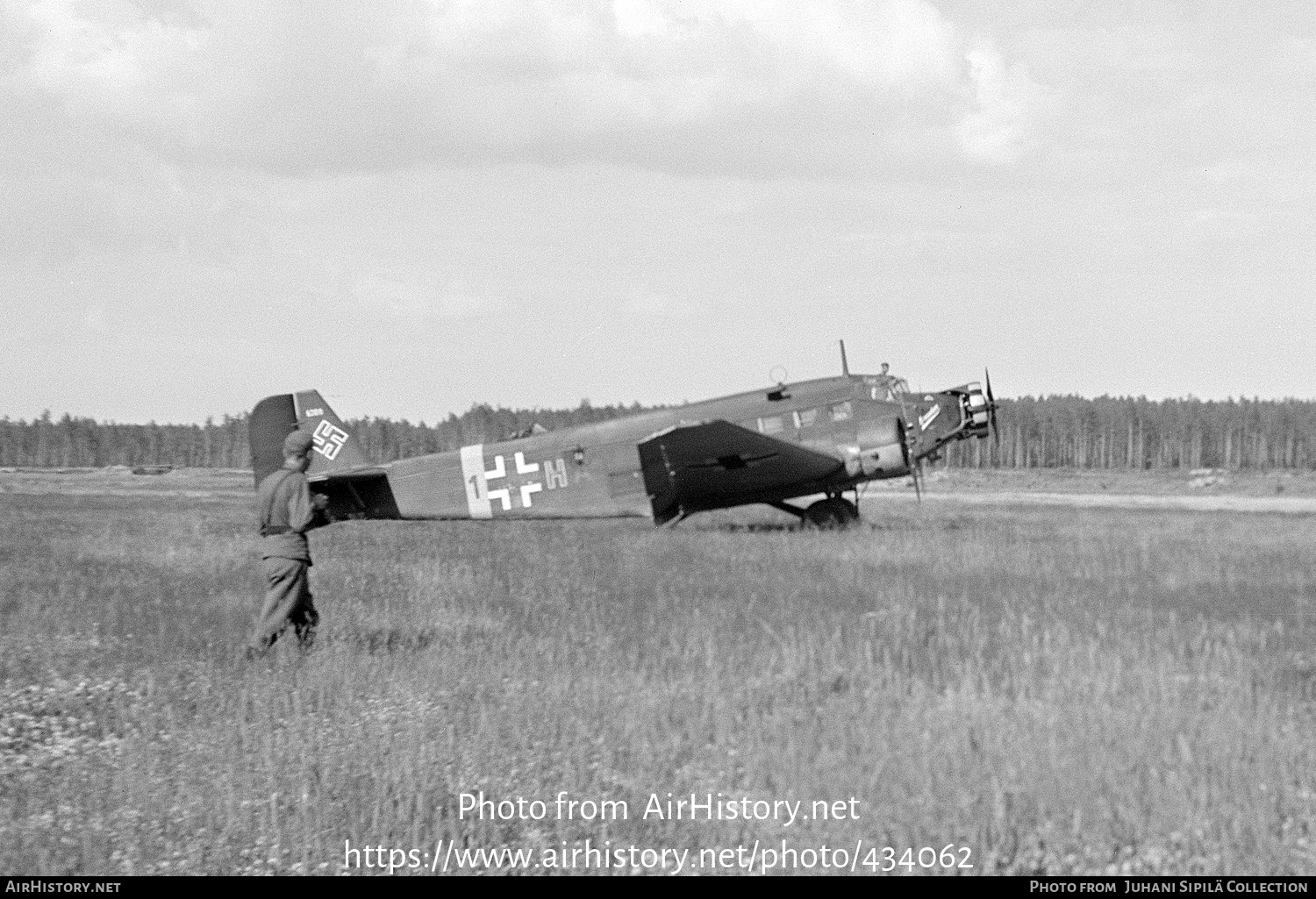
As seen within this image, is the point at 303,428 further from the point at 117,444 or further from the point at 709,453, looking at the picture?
the point at 117,444

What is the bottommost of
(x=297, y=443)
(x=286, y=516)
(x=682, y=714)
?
(x=682, y=714)

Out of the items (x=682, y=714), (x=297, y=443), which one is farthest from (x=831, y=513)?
(x=682, y=714)

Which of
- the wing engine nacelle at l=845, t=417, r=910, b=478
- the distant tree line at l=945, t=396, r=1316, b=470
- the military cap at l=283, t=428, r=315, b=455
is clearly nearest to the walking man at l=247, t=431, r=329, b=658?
the military cap at l=283, t=428, r=315, b=455

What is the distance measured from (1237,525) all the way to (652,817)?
66.6 ft

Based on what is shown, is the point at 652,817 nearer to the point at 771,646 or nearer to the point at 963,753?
the point at 963,753

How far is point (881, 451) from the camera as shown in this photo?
78.6 ft

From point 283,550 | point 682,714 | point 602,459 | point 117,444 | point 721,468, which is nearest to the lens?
point 682,714

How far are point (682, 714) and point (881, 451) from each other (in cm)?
1623

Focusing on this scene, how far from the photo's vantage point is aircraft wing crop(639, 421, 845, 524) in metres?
23.1

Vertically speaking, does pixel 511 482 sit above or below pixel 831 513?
above

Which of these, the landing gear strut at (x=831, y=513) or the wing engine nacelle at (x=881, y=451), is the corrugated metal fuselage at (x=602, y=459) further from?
the landing gear strut at (x=831, y=513)

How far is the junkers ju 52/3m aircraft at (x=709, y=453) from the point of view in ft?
77.5

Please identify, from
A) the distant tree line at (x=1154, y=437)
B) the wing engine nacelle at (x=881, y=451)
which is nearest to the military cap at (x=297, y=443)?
the wing engine nacelle at (x=881, y=451)
